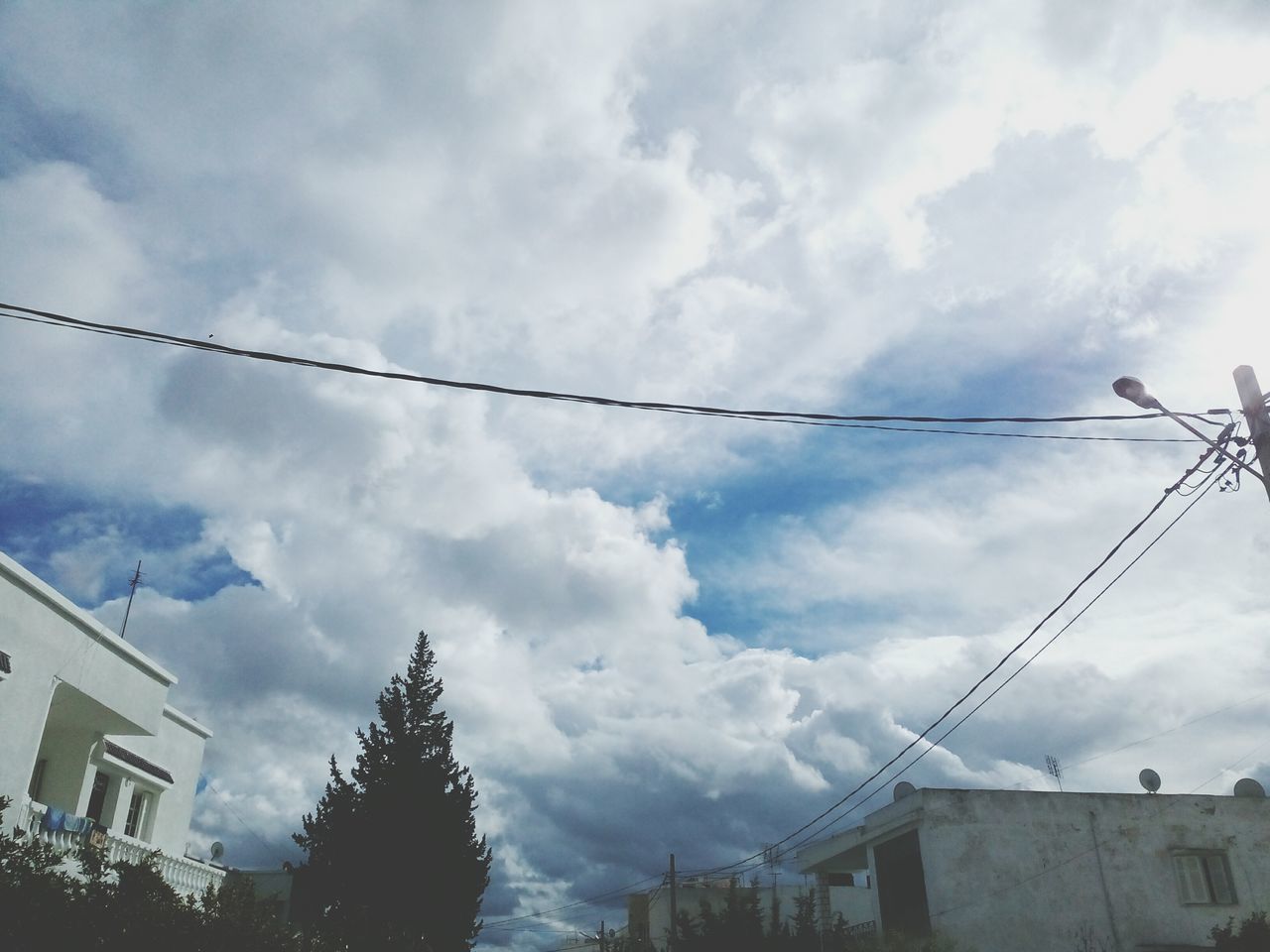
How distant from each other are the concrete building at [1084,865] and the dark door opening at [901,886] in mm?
1133

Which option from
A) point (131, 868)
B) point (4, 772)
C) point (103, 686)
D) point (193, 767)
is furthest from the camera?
point (193, 767)

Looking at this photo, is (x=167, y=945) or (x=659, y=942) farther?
(x=659, y=942)

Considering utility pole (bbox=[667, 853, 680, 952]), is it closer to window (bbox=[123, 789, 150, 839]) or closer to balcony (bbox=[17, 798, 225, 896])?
balcony (bbox=[17, 798, 225, 896])

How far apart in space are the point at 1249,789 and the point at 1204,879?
329 cm

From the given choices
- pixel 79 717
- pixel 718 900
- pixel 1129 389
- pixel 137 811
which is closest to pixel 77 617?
pixel 79 717

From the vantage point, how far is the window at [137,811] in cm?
2534

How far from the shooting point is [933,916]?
25094 mm

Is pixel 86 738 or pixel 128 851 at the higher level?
pixel 86 738

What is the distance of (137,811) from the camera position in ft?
84.9

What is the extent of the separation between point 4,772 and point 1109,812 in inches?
1035

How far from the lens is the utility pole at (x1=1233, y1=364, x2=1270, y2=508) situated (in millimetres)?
10977

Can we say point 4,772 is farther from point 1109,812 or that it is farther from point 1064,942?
point 1109,812

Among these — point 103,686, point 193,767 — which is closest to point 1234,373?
point 103,686

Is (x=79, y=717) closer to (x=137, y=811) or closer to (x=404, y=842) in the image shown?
(x=137, y=811)
